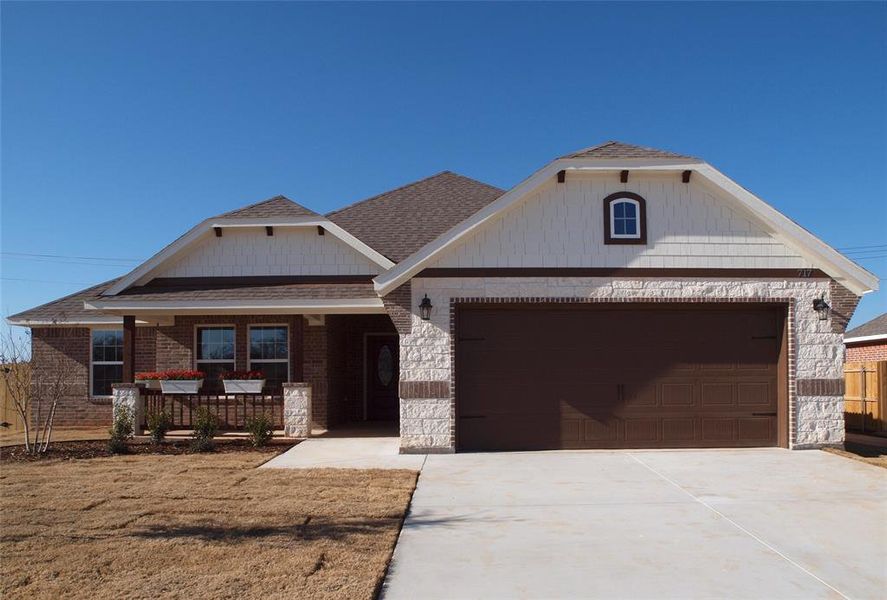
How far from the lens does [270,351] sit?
16.5m

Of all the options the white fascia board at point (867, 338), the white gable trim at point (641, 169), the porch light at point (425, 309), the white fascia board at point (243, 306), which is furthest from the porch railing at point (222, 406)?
the white fascia board at point (867, 338)

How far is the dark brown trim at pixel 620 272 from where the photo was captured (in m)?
12.6

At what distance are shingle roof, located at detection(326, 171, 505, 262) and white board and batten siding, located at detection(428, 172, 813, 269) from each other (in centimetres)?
406

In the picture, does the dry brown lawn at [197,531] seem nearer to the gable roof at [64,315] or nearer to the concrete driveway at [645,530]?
the concrete driveway at [645,530]

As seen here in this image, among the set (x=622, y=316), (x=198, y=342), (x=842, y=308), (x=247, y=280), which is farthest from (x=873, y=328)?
(x=198, y=342)

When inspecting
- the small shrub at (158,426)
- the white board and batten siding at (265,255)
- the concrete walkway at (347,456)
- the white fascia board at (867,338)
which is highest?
the white board and batten siding at (265,255)

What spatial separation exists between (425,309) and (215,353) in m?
6.45

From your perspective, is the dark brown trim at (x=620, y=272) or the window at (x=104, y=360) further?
the window at (x=104, y=360)

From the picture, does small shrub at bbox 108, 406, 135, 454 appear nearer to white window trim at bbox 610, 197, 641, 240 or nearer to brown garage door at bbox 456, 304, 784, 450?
brown garage door at bbox 456, 304, 784, 450

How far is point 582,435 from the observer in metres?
12.8

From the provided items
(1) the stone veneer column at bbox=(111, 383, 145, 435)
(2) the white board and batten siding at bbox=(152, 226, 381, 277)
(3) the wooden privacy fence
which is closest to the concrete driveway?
(3) the wooden privacy fence

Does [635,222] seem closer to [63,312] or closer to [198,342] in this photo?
[198,342]

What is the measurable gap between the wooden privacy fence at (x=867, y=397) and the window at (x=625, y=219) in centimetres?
648

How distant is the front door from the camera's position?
17859 mm
